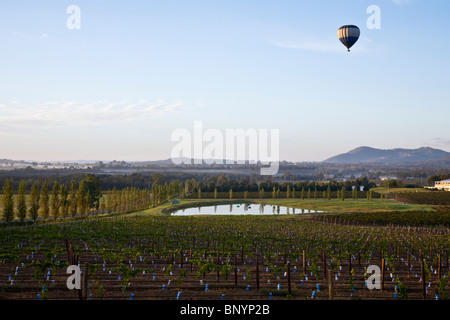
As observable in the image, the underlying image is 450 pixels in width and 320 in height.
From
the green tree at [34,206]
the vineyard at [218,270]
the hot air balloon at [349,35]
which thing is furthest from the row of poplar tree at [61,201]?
the hot air balloon at [349,35]

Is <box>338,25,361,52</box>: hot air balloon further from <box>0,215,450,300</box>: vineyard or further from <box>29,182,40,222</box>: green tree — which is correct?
<box>29,182,40,222</box>: green tree

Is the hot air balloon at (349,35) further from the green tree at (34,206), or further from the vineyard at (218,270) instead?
the green tree at (34,206)

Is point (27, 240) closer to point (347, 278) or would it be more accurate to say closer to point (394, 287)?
point (347, 278)

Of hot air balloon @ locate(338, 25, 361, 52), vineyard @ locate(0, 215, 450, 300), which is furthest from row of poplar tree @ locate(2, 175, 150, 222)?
hot air balloon @ locate(338, 25, 361, 52)

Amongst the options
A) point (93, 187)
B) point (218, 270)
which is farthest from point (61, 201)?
point (218, 270)

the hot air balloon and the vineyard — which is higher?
the hot air balloon

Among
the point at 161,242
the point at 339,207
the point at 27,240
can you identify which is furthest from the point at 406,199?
the point at 27,240
